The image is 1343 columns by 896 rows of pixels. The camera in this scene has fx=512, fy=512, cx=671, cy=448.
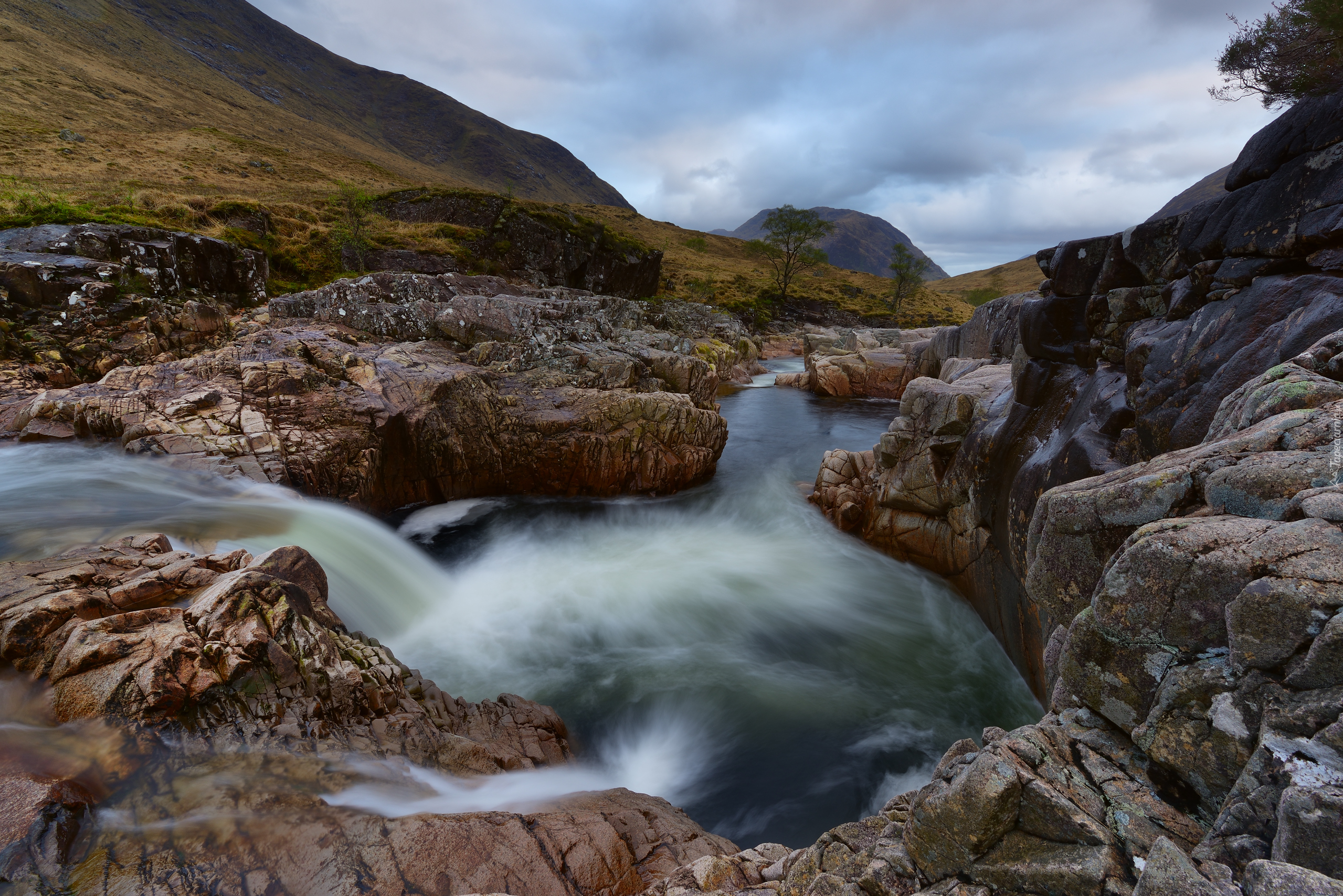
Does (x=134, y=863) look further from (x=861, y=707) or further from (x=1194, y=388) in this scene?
(x=1194, y=388)

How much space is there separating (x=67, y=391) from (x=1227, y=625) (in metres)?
18.9

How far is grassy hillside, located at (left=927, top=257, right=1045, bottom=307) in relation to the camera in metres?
114

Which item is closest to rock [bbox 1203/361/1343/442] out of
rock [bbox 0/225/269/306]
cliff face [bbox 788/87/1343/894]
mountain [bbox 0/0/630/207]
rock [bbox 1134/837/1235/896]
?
cliff face [bbox 788/87/1343/894]

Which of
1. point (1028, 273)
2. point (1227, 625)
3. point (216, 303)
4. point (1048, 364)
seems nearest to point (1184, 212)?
point (1048, 364)

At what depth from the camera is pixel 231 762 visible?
4496mm

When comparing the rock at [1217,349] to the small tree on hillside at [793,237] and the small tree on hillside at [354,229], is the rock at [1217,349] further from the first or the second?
the small tree on hillside at [793,237]

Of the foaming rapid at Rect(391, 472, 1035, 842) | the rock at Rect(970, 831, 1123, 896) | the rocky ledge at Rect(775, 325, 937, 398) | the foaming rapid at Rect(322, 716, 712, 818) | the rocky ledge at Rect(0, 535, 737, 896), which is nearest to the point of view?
the rock at Rect(970, 831, 1123, 896)

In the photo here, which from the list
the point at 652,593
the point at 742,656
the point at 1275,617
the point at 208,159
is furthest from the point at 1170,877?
the point at 208,159

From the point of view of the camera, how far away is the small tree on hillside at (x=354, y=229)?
96.0 ft

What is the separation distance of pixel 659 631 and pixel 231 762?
300 inches

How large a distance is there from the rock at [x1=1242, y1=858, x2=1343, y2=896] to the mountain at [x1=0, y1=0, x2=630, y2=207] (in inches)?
2118

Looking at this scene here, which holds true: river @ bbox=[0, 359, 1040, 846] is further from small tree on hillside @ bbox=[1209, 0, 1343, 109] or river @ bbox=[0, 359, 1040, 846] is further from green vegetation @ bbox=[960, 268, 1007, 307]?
green vegetation @ bbox=[960, 268, 1007, 307]

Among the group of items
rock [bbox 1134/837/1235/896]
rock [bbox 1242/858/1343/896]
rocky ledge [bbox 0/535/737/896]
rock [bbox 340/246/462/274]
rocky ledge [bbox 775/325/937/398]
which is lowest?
rocky ledge [bbox 0/535/737/896]

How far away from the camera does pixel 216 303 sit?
54.2 feet
